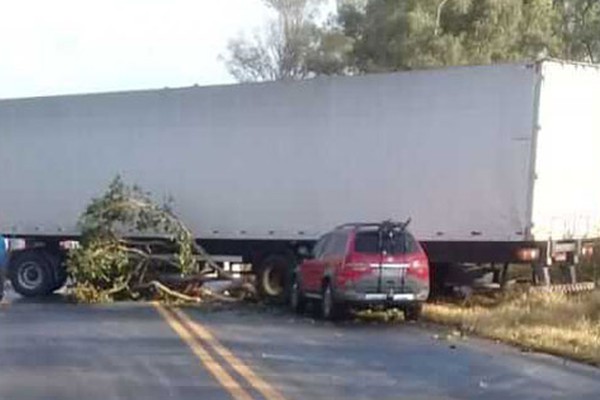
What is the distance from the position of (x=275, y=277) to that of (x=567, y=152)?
7.00 m

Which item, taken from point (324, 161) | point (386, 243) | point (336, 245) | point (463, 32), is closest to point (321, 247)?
point (336, 245)

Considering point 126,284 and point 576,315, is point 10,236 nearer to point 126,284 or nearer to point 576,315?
point 126,284

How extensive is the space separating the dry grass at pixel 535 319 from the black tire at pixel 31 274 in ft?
32.8

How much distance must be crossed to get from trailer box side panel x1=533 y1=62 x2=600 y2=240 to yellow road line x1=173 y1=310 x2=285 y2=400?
655cm

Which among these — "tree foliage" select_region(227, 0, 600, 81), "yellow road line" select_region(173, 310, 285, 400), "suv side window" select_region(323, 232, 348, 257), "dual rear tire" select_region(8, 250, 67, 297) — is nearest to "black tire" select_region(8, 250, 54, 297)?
"dual rear tire" select_region(8, 250, 67, 297)

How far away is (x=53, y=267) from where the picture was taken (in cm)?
3084

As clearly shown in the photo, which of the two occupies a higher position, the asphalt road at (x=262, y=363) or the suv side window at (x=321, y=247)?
the suv side window at (x=321, y=247)

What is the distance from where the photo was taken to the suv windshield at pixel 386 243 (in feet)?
74.6

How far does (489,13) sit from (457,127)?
23.8 m

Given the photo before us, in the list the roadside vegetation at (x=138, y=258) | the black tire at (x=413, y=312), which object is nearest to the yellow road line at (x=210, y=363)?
the black tire at (x=413, y=312)

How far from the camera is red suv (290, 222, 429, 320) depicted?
73.8 ft

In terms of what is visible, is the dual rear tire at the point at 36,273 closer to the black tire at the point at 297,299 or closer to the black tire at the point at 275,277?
the black tire at the point at 275,277

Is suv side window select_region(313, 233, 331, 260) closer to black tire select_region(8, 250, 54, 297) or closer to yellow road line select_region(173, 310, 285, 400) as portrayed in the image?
yellow road line select_region(173, 310, 285, 400)

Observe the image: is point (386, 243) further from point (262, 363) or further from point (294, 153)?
point (262, 363)
